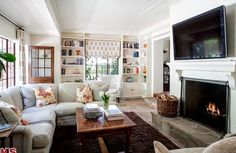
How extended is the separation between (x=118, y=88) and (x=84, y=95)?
2.23m

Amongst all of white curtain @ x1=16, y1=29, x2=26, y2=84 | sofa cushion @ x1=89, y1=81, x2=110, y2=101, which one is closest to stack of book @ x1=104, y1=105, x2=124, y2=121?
sofa cushion @ x1=89, y1=81, x2=110, y2=101

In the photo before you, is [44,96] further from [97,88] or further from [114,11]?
[114,11]

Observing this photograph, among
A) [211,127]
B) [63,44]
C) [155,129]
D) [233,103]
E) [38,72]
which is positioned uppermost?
[63,44]

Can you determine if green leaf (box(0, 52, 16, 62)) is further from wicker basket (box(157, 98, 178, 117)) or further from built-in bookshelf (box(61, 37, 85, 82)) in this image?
built-in bookshelf (box(61, 37, 85, 82))

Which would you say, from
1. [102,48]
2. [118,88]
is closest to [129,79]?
[118,88]

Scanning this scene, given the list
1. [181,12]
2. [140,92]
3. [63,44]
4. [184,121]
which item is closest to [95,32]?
[63,44]

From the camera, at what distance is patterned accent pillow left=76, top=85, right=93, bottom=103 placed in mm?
3859

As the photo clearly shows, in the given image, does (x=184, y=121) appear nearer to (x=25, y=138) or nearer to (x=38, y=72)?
(x=25, y=138)

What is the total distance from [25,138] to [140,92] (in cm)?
527

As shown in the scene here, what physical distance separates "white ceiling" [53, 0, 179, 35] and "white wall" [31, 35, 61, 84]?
105cm

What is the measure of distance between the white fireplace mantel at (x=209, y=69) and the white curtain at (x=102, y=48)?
11.2ft

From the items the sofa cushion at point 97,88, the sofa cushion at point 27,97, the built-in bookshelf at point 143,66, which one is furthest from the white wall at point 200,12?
the sofa cushion at point 27,97

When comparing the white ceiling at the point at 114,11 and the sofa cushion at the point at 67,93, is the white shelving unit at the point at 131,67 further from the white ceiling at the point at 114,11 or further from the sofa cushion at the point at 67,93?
the sofa cushion at the point at 67,93

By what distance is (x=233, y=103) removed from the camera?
2418 mm
